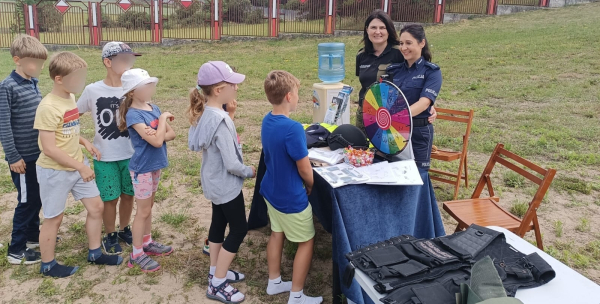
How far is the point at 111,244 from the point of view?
3.79 metres

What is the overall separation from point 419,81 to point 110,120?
241 centimetres

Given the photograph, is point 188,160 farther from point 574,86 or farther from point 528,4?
point 528,4

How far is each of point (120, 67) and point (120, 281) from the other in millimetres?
1598

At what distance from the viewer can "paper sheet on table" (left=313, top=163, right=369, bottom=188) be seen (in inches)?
109

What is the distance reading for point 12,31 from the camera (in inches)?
805

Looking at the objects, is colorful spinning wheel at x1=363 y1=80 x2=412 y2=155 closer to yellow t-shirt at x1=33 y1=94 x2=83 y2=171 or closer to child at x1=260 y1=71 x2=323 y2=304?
child at x1=260 y1=71 x2=323 y2=304

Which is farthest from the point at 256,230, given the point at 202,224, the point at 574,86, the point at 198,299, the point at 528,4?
the point at 528,4

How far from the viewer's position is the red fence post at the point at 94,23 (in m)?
19.6

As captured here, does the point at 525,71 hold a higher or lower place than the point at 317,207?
higher

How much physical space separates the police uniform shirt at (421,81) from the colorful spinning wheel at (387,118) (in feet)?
1.59

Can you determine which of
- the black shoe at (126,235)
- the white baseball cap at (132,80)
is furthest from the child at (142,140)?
the black shoe at (126,235)

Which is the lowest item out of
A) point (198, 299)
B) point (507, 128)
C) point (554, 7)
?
point (198, 299)

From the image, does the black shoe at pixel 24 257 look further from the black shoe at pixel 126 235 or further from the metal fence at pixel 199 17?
the metal fence at pixel 199 17

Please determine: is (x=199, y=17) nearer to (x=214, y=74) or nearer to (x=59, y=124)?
(x=59, y=124)
